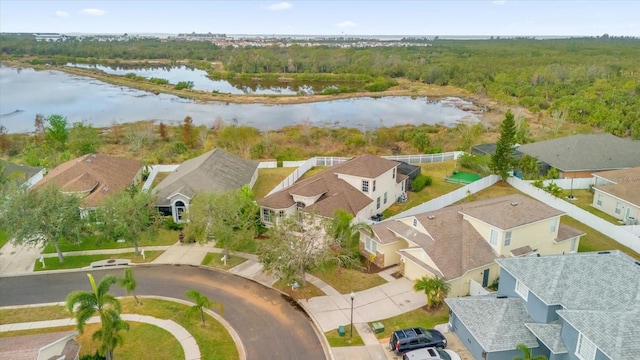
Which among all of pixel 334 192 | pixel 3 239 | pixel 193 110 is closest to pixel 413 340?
pixel 334 192

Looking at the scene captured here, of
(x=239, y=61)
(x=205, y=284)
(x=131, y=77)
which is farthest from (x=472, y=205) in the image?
(x=239, y=61)

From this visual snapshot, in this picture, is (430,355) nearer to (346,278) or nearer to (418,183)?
(346,278)

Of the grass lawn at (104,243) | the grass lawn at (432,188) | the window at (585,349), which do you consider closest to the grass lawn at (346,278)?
the grass lawn at (432,188)

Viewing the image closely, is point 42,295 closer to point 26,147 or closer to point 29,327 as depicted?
point 29,327

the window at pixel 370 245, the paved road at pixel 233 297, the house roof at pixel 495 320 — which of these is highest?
the house roof at pixel 495 320

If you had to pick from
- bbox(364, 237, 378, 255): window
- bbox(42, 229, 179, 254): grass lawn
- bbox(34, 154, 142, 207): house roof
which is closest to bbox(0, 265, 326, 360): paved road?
bbox(42, 229, 179, 254): grass lawn

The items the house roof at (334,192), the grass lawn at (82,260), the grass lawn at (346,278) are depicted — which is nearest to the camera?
the grass lawn at (346,278)

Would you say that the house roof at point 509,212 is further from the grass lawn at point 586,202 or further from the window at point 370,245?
the grass lawn at point 586,202

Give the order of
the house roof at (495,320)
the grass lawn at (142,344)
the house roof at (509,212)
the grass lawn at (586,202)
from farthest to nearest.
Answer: the grass lawn at (586,202) → the house roof at (509,212) → the grass lawn at (142,344) → the house roof at (495,320)
